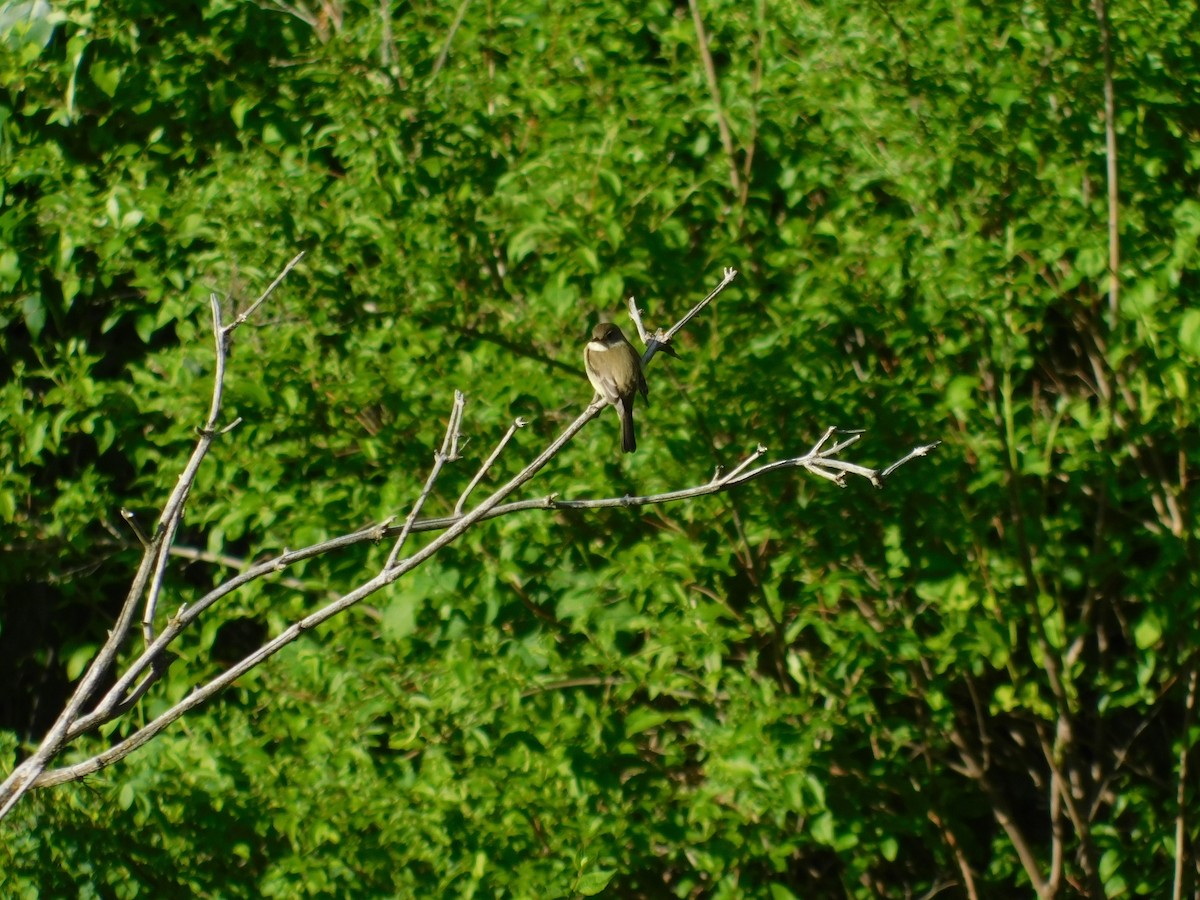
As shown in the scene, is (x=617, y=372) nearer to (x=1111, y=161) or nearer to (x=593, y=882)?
(x=593, y=882)

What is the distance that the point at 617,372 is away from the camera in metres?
3.79

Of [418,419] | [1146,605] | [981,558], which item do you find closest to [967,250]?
[981,558]

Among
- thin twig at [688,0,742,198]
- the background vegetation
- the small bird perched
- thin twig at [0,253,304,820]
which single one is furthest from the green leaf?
thin twig at [688,0,742,198]

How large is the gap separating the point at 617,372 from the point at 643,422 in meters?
0.49

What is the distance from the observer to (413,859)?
164 inches

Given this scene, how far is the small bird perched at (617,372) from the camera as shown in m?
3.74

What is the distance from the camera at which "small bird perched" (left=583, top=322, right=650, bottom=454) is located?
3736 millimetres

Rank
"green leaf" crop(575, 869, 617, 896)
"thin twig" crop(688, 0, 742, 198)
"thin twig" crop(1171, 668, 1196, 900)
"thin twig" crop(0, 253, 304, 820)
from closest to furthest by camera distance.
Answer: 1. "thin twig" crop(0, 253, 304, 820)
2. "green leaf" crop(575, 869, 617, 896)
3. "thin twig" crop(1171, 668, 1196, 900)
4. "thin twig" crop(688, 0, 742, 198)

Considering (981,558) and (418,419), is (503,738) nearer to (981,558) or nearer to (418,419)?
(418,419)

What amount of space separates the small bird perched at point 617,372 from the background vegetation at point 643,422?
14 centimetres

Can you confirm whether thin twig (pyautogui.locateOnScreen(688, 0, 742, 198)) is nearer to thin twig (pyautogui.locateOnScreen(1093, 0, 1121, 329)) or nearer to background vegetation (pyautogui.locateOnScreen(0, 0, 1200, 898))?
background vegetation (pyautogui.locateOnScreen(0, 0, 1200, 898))

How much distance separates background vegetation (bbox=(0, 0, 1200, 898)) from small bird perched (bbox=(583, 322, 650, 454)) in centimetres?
14

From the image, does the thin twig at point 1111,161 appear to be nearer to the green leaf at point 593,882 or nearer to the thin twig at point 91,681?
the green leaf at point 593,882

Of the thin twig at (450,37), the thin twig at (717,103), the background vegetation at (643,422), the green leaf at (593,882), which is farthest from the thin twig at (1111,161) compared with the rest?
the green leaf at (593,882)
